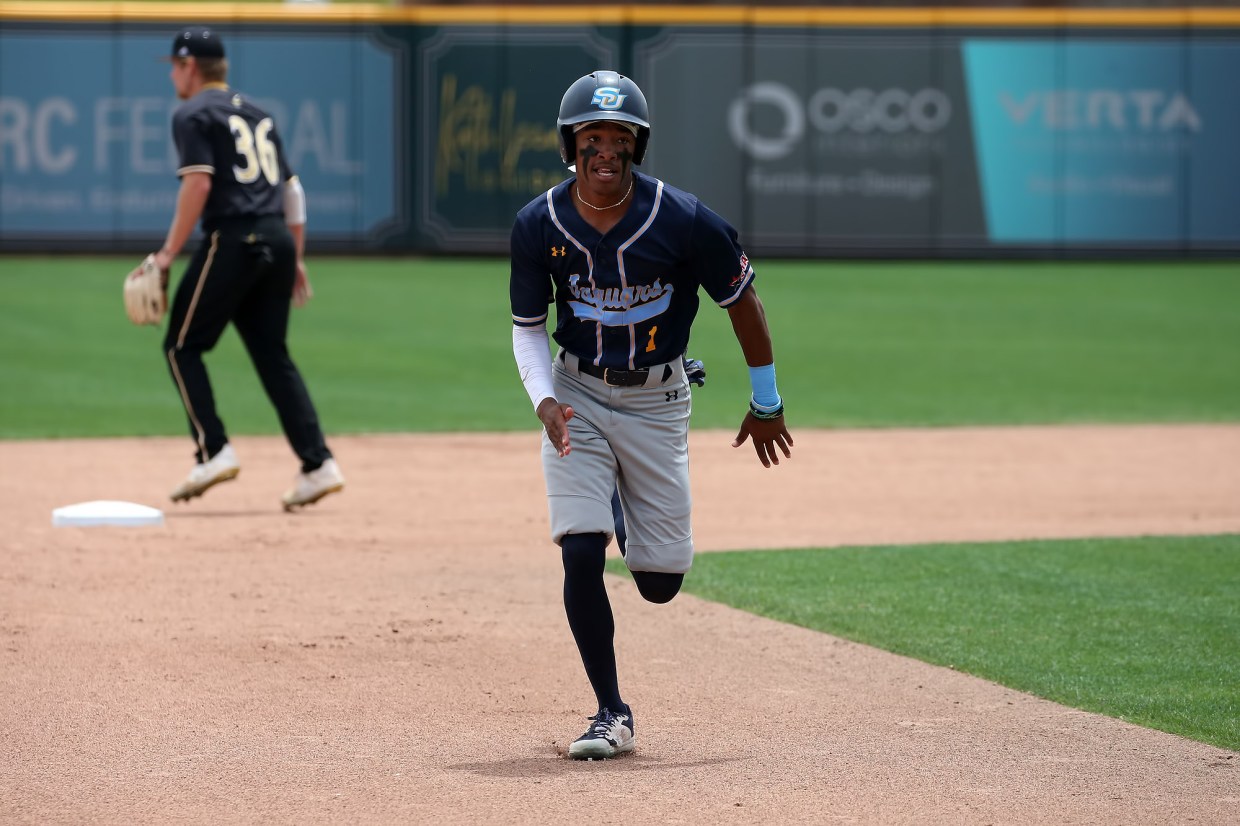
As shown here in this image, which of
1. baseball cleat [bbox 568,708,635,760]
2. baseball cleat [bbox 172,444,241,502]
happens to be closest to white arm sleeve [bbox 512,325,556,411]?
baseball cleat [bbox 568,708,635,760]

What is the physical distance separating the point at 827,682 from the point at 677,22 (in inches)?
816

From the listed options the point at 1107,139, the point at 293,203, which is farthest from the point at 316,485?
the point at 1107,139

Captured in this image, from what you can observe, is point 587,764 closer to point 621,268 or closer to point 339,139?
point 621,268

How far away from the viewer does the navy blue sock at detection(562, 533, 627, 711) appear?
4.93 metres

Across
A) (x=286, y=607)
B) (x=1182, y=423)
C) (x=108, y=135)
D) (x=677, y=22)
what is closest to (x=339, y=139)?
(x=108, y=135)

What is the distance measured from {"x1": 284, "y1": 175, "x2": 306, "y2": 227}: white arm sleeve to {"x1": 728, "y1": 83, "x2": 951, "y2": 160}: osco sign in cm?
1710

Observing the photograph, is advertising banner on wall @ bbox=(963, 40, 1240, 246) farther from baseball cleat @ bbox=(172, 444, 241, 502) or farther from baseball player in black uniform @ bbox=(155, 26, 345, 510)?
baseball cleat @ bbox=(172, 444, 241, 502)

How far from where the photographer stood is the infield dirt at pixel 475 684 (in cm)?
448

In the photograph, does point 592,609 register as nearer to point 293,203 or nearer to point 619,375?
point 619,375

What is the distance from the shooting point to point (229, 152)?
892 cm

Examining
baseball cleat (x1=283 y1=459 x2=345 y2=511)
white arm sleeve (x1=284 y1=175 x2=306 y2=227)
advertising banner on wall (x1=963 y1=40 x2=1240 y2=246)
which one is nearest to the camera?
baseball cleat (x1=283 y1=459 x2=345 y2=511)

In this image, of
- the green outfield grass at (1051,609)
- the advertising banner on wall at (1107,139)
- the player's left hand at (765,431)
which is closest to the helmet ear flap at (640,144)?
the player's left hand at (765,431)

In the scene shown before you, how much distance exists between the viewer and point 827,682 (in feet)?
19.2

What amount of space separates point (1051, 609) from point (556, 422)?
9.67 ft
